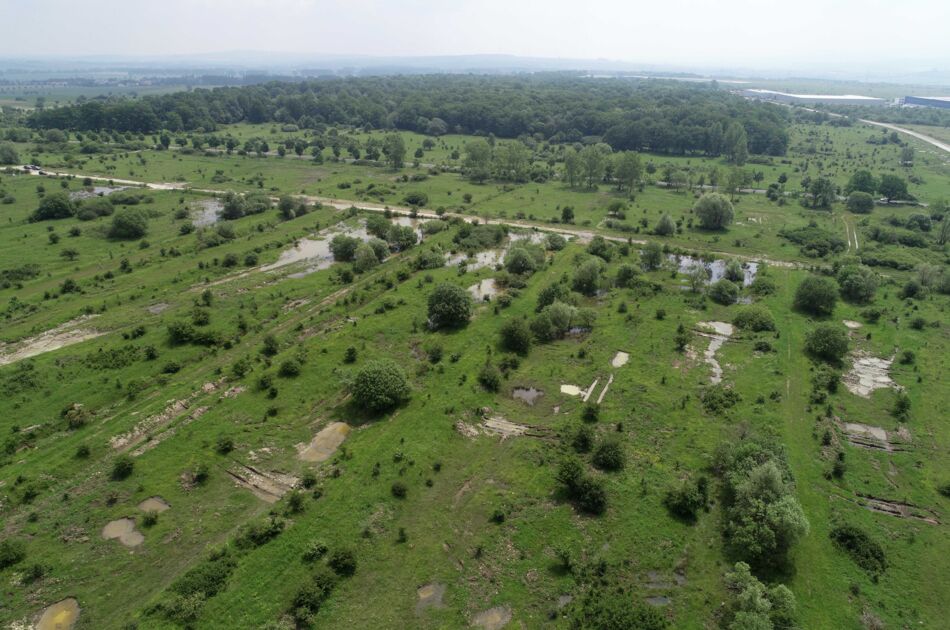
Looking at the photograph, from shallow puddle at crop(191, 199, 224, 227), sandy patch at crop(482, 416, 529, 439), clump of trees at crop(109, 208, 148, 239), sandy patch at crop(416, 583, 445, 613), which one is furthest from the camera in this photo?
shallow puddle at crop(191, 199, 224, 227)

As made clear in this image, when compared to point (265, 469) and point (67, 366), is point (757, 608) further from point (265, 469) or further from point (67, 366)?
point (67, 366)

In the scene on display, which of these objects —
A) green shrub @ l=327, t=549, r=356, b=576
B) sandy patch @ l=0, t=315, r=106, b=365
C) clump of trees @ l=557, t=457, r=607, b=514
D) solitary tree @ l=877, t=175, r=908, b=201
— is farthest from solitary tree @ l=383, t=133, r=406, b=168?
green shrub @ l=327, t=549, r=356, b=576

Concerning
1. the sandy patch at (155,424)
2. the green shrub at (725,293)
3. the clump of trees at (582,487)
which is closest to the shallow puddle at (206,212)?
the sandy patch at (155,424)

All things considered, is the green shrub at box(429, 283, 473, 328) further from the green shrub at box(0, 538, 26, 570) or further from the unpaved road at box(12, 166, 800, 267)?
the green shrub at box(0, 538, 26, 570)

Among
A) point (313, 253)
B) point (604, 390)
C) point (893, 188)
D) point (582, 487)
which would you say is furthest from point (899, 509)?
point (893, 188)

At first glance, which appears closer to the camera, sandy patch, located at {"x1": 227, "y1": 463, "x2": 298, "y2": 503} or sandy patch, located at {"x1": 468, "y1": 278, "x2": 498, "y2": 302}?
sandy patch, located at {"x1": 227, "y1": 463, "x2": 298, "y2": 503}

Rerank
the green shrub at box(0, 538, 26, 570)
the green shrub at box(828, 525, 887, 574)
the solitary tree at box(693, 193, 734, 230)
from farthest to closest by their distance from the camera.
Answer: the solitary tree at box(693, 193, 734, 230)
the green shrub at box(828, 525, 887, 574)
the green shrub at box(0, 538, 26, 570)

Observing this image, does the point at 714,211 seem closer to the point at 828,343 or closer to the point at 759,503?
the point at 828,343

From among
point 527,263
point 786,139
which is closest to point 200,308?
point 527,263
